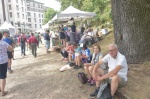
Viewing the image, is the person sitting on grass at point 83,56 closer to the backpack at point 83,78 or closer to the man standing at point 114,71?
the backpack at point 83,78

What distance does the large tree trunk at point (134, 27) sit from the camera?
7.25m

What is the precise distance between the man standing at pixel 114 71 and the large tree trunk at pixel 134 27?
2343mm

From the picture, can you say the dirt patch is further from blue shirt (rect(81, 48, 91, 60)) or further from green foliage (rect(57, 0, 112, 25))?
green foliage (rect(57, 0, 112, 25))

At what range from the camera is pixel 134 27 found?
23.9ft

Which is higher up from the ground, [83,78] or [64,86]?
[83,78]

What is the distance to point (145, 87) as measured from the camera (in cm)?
553

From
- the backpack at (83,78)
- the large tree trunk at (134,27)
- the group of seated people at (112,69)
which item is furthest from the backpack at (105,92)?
the large tree trunk at (134,27)

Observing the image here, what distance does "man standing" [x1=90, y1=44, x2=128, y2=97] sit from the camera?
4852 mm

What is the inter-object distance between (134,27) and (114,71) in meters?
2.94

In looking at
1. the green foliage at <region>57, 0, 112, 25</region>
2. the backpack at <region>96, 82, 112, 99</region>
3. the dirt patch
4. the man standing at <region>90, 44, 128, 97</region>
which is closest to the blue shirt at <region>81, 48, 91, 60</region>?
the dirt patch

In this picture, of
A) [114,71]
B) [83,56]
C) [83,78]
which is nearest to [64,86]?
[83,78]

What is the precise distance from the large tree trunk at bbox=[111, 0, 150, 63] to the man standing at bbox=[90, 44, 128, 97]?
234 cm

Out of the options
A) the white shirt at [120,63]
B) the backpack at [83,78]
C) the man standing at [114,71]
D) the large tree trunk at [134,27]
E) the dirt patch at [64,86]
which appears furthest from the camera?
the large tree trunk at [134,27]

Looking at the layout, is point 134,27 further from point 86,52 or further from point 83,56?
point 83,56
